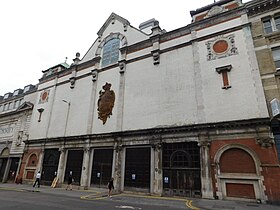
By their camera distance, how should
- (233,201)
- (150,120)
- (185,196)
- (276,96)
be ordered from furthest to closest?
(150,120)
(185,196)
(276,96)
(233,201)

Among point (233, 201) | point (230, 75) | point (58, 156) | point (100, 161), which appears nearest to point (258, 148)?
point (233, 201)

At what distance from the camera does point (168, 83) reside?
19.2 meters

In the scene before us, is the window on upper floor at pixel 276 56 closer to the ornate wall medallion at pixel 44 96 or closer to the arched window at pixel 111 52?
the arched window at pixel 111 52

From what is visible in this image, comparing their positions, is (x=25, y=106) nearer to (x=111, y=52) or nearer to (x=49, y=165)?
(x=49, y=165)

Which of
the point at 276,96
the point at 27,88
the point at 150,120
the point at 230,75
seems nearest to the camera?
the point at 276,96

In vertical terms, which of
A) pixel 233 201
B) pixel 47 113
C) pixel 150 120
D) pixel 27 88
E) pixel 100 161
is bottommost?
pixel 233 201

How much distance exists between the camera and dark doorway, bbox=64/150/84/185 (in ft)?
71.1

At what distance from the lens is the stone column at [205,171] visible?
14.2 meters

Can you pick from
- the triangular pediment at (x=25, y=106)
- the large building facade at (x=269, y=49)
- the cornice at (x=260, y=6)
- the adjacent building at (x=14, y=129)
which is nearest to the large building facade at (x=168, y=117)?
the large building facade at (x=269, y=49)

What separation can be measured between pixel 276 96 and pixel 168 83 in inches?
355

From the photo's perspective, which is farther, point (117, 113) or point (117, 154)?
point (117, 113)

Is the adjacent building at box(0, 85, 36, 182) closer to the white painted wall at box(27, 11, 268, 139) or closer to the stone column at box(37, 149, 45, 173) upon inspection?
the stone column at box(37, 149, 45, 173)

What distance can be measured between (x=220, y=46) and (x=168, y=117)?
27.0 feet

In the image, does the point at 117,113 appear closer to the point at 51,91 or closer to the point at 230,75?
the point at 230,75
